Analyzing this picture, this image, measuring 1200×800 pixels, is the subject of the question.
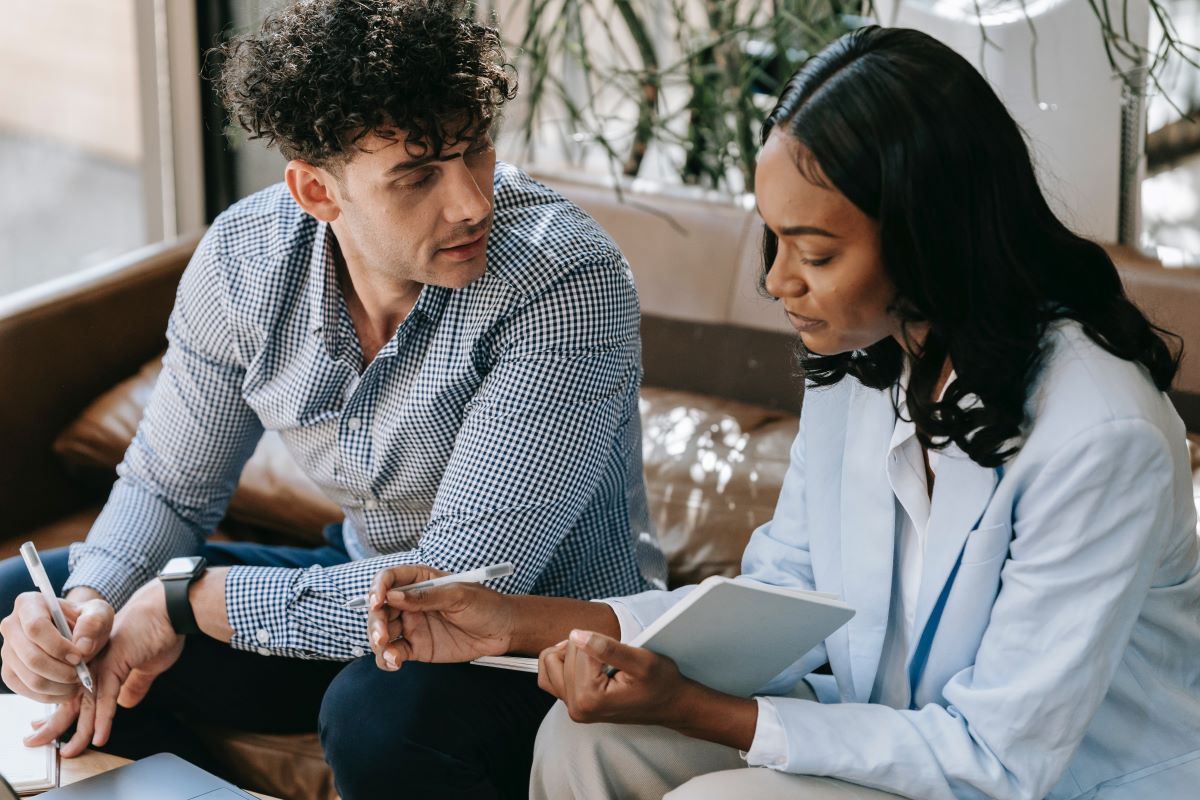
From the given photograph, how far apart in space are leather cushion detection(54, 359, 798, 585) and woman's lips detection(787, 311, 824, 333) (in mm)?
705

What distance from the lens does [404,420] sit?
1.39 metres

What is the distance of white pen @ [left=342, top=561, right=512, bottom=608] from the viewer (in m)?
1.13

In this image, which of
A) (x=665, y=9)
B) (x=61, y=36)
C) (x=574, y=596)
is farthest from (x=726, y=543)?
(x=61, y=36)

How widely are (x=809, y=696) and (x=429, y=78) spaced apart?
707 millimetres

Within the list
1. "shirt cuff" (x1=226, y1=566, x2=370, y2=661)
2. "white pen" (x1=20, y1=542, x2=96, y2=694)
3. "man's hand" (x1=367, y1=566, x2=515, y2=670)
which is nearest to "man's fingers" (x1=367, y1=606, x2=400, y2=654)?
"man's hand" (x1=367, y1=566, x2=515, y2=670)

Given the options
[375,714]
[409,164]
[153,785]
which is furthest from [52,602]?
[409,164]

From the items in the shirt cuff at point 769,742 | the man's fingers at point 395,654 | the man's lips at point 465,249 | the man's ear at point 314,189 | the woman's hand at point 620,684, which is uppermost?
the man's ear at point 314,189

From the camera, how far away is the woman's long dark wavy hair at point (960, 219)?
928mm

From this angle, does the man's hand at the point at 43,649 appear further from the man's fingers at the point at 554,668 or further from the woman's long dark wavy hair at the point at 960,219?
the woman's long dark wavy hair at the point at 960,219

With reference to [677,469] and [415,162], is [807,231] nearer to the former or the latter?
[415,162]

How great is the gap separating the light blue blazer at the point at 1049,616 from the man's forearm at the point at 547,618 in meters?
0.24

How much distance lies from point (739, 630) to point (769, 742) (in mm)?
98

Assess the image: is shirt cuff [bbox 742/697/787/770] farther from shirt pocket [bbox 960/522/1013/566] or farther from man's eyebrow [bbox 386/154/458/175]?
man's eyebrow [bbox 386/154/458/175]

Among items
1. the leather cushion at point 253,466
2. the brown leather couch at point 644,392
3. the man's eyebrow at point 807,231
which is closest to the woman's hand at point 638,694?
the man's eyebrow at point 807,231
